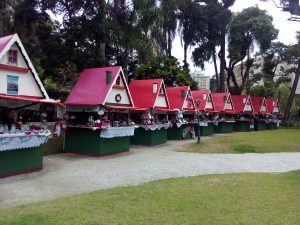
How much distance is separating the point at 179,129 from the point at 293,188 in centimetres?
1901

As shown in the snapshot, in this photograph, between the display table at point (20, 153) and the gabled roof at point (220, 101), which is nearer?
the display table at point (20, 153)

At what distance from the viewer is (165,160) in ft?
60.0

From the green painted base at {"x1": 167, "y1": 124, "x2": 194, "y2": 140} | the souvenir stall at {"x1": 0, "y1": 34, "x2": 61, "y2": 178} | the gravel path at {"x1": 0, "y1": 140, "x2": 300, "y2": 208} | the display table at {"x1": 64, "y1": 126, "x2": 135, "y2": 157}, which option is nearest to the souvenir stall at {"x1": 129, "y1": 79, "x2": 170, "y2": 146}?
the gravel path at {"x1": 0, "y1": 140, "x2": 300, "y2": 208}

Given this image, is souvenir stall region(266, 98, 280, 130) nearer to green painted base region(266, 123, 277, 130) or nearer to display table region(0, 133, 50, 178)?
green painted base region(266, 123, 277, 130)

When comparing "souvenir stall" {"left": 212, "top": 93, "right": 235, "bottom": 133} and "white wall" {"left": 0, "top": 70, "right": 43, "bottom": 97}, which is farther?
"souvenir stall" {"left": 212, "top": 93, "right": 235, "bottom": 133}

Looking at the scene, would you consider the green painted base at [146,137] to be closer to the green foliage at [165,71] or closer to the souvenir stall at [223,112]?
the green foliage at [165,71]

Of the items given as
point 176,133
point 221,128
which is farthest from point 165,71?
point 176,133

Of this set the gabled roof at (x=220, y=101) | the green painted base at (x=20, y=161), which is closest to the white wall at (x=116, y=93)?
the green painted base at (x=20, y=161)

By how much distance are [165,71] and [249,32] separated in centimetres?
1598

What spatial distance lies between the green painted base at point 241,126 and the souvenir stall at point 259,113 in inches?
68.2

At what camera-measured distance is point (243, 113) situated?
4059 cm

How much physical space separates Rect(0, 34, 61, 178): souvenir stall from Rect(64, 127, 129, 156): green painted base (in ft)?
14.9

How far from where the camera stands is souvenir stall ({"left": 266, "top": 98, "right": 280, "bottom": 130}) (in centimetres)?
4443

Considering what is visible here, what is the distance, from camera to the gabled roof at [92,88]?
19.5 m
